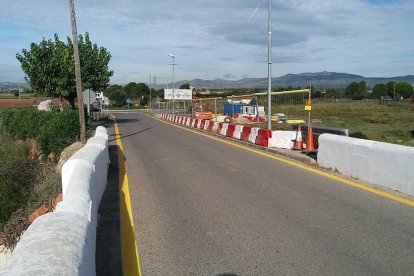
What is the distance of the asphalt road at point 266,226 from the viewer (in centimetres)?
523

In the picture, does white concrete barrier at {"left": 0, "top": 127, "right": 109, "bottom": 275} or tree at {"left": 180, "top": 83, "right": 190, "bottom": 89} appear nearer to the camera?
white concrete barrier at {"left": 0, "top": 127, "right": 109, "bottom": 275}

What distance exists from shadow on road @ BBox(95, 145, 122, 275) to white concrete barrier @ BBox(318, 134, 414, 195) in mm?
5248

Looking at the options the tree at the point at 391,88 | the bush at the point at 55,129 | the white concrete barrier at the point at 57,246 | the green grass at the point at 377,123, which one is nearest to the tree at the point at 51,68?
the bush at the point at 55,129

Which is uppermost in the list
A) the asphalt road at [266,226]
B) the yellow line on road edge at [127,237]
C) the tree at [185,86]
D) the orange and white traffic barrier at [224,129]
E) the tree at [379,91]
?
the tree at [185,86]

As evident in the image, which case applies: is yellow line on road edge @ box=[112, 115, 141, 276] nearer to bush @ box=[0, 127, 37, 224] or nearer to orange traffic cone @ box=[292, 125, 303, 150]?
bush @ box=[0, 127, 37, 224]

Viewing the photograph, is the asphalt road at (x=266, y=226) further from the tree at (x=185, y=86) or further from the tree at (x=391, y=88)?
the tree at (x=185, y=86)

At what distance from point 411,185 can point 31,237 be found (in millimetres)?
7160

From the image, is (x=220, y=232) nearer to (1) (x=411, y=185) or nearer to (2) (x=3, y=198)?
(1) (x=411, y=185)

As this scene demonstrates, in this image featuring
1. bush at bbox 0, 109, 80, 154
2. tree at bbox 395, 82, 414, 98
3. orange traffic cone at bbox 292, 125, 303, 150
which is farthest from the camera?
tree at bbox 395, 82, 414, 98

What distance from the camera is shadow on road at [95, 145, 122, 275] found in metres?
5.26

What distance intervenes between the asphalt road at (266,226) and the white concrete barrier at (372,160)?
0.73m

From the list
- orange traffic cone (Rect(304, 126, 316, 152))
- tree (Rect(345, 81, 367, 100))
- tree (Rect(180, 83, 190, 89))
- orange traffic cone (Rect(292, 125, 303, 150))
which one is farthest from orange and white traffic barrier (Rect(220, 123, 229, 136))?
tree (Rect(180, 83, 190, 89))

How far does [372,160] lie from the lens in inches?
393

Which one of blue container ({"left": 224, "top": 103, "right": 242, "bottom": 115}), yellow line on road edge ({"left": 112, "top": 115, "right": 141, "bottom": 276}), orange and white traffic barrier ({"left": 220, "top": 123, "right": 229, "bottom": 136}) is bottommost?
yellow line on road edge ({"left": 112, "top": 115, "right": 141, "bottom": 276})
